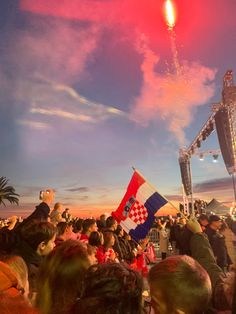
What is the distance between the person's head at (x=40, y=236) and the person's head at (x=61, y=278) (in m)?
1.23

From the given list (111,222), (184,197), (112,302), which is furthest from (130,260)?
(184,197)

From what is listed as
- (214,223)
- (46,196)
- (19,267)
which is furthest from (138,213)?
(19,267)

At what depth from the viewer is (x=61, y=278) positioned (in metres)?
2.27

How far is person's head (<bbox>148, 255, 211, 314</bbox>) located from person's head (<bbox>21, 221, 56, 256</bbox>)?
1.76 metres

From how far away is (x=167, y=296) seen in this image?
202cm

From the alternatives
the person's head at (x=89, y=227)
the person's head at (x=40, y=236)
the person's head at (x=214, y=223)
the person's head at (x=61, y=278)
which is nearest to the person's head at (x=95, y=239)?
the person's head at (x=89, y=227)

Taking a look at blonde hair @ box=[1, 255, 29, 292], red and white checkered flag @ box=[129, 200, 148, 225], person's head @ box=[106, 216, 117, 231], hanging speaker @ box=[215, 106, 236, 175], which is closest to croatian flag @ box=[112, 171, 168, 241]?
red and white checkered flag @ box=[129, 200, 148, 225]

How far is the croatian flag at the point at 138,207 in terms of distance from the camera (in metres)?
7.00

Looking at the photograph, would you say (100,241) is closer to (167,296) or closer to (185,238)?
(185,238)

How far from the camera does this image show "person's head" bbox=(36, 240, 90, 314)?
2.18 m

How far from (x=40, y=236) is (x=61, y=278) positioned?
4.78 feet

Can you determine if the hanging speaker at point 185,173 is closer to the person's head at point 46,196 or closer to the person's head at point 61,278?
the person's head at point 46,196

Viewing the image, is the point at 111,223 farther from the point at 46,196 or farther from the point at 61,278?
the point at 61,278

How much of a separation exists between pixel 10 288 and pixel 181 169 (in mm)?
31610
